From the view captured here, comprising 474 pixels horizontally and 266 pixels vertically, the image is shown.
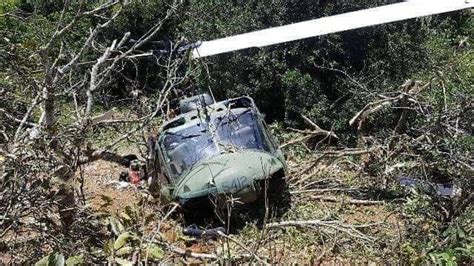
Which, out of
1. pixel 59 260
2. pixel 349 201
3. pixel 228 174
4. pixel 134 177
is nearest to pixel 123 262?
pixel 59 260

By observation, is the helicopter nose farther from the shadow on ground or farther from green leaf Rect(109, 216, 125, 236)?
green leaf Rect(109, 216, 125, 236)

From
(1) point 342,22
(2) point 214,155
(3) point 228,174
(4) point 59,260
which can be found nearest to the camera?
(4) point 59,260

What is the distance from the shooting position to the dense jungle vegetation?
4.97 m

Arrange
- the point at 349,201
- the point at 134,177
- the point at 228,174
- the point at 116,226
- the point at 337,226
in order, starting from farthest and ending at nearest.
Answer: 1. the point at 134,177
2. the point at 349,201
3. the point at 228,174
4. the point at 337,226
5. the point at 116,226

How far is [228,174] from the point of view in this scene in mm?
7582

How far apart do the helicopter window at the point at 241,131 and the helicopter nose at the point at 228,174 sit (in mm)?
259

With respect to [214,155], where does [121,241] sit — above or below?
above

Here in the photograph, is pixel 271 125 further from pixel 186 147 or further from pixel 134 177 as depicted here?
pixel 186 147

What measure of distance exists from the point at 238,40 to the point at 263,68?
1.82 metres

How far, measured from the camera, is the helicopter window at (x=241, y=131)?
826cm

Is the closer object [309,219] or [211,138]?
[309,219]

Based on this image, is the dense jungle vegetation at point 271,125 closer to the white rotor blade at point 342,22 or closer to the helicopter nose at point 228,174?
the helicopter nose at point 228,174

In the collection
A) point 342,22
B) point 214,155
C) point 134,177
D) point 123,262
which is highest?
point 342,22

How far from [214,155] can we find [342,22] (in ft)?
10.8
